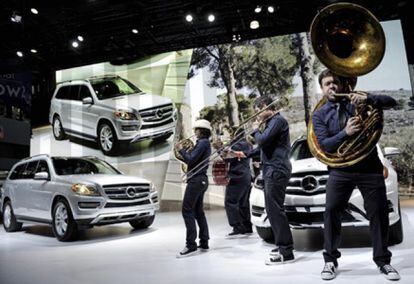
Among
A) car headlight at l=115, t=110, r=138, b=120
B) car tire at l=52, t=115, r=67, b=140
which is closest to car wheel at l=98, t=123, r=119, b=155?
car headlight at l=115, t=110, r=138, b=120

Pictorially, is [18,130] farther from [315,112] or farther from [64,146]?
[315,112]

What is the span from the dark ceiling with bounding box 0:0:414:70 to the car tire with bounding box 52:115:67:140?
1.67m

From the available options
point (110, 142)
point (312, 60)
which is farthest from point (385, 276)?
point (110, 142)

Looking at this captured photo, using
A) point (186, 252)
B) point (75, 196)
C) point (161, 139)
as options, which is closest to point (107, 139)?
point (161, 139)

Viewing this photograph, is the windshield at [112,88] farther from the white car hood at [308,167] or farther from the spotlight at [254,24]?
the white car hood at [308,167]

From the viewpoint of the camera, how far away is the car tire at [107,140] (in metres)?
9.09

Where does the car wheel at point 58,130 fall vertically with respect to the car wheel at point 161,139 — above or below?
above

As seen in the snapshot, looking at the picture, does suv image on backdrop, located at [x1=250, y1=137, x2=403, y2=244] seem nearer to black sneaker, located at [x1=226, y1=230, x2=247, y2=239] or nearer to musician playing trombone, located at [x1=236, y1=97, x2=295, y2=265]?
musician playing trombone, located at [x1=236, y1=97, x2=295, y2=265]

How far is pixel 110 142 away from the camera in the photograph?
9.22 m

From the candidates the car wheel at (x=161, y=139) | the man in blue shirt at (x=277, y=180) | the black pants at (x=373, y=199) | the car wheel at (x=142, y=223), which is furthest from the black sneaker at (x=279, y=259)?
the car wheel at (x=161, y=139)

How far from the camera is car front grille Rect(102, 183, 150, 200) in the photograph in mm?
5828

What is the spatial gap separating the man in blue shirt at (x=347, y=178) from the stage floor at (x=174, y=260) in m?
0.19

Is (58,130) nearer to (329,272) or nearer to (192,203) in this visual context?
(192,203)

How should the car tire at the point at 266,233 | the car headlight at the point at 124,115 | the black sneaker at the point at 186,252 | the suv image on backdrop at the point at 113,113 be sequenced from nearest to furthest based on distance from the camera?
1. the black sneaker at the point at 186,252
2. the car tire at the point at 266,233
3. the car headlight at the point at 124,115
4. the suv image on backdrop at the point at 113,113
